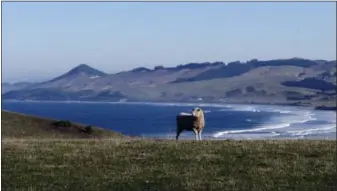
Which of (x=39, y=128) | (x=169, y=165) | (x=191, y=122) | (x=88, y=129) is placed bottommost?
(x=169, y=165)

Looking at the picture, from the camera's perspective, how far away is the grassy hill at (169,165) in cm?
1691

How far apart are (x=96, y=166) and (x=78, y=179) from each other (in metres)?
1.94

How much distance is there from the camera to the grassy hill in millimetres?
16906

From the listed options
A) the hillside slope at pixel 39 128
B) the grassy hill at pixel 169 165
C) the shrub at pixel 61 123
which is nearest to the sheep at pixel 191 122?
the grassy hill at pixel 169 165

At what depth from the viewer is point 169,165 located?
64.0 feet

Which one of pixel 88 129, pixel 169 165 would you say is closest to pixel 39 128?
pixel 88 129

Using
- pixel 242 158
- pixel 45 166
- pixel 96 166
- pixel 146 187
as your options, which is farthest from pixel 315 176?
pixel 45 166

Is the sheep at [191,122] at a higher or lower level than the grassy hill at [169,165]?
higher

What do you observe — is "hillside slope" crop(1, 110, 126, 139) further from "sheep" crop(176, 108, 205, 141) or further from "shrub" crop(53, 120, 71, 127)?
"sheep" crop(176, 108, 205, 141)

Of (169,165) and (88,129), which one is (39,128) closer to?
(88,129)

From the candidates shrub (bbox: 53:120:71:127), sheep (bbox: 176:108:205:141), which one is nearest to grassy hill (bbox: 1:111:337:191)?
sheep (bbox: 176:108:205:141)

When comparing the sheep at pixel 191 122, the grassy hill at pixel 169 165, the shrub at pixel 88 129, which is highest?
the sheep at pixel 191 122

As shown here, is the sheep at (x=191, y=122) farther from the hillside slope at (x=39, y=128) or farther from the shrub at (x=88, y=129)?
the shrub at (x=88, y=129)

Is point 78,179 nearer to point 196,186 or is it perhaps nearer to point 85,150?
point 196,186
